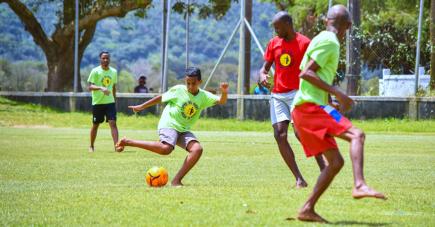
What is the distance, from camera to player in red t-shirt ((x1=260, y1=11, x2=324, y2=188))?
→ 12.2m

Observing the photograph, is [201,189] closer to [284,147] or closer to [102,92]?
[284,147]

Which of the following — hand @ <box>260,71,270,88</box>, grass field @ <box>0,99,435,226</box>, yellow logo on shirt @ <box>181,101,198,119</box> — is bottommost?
grass field @ <box>0,99,435,226</box>

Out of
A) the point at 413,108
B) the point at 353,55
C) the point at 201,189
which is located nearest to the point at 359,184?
the point at 201,189

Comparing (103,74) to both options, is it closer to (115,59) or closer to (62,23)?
(62,23)

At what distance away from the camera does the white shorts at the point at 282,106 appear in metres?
12.5

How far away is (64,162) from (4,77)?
35578mm

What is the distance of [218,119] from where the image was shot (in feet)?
106

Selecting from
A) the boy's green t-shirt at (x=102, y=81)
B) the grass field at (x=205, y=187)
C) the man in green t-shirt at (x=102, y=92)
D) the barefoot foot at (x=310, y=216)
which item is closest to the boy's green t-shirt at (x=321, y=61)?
the barefoot foot at (x=310, y=216)

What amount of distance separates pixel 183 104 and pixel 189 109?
0.10 m

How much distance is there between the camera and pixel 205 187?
1179 cm

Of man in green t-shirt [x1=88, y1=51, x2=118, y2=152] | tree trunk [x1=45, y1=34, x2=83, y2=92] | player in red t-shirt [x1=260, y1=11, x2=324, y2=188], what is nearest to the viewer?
player in red t-shirt [x1=260, y1=11, x2=324, y2=188]

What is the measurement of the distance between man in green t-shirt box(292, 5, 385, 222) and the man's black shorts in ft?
39.2

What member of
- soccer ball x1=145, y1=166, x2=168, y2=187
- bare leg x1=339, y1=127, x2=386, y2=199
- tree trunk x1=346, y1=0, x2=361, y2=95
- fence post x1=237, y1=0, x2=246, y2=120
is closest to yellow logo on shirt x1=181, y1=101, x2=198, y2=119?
soccer ball x1=145, y1=166, x2=168, y2=187

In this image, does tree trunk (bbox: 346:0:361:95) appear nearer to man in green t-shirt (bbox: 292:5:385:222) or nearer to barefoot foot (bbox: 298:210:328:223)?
man in green t-shirt (bbox: 292:5:385:222)
